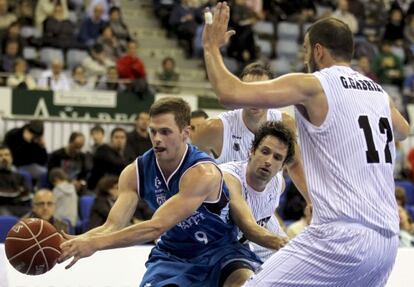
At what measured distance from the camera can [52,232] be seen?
20.8 ft

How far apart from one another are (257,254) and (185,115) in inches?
63.0

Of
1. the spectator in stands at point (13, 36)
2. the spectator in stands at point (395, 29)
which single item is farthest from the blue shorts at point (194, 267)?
the spectator in stands at point (395, 29)

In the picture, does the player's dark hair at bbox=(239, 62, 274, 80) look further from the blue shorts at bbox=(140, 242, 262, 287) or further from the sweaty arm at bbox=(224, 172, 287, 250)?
the blue shorts at bbox=(140, 242, 262, 287)

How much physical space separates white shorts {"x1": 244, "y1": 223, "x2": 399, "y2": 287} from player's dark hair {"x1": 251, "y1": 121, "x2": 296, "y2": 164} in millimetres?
1628

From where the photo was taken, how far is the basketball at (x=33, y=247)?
6.26m

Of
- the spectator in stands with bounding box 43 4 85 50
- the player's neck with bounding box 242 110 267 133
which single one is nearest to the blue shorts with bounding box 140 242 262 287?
the player's neck with bounding box 242 110 267 133

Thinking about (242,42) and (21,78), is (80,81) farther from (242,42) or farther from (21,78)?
(242,42)

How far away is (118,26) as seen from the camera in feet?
57.2

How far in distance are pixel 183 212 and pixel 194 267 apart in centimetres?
69

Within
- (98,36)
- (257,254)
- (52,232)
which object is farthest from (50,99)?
(52,232)

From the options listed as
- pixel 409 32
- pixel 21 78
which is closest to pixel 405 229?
pixel 21 78

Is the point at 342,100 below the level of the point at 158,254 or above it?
above

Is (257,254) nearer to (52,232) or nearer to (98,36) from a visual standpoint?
(52,232)

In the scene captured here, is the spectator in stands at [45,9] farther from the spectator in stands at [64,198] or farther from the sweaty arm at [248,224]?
the sweaty arm at [248,224]
